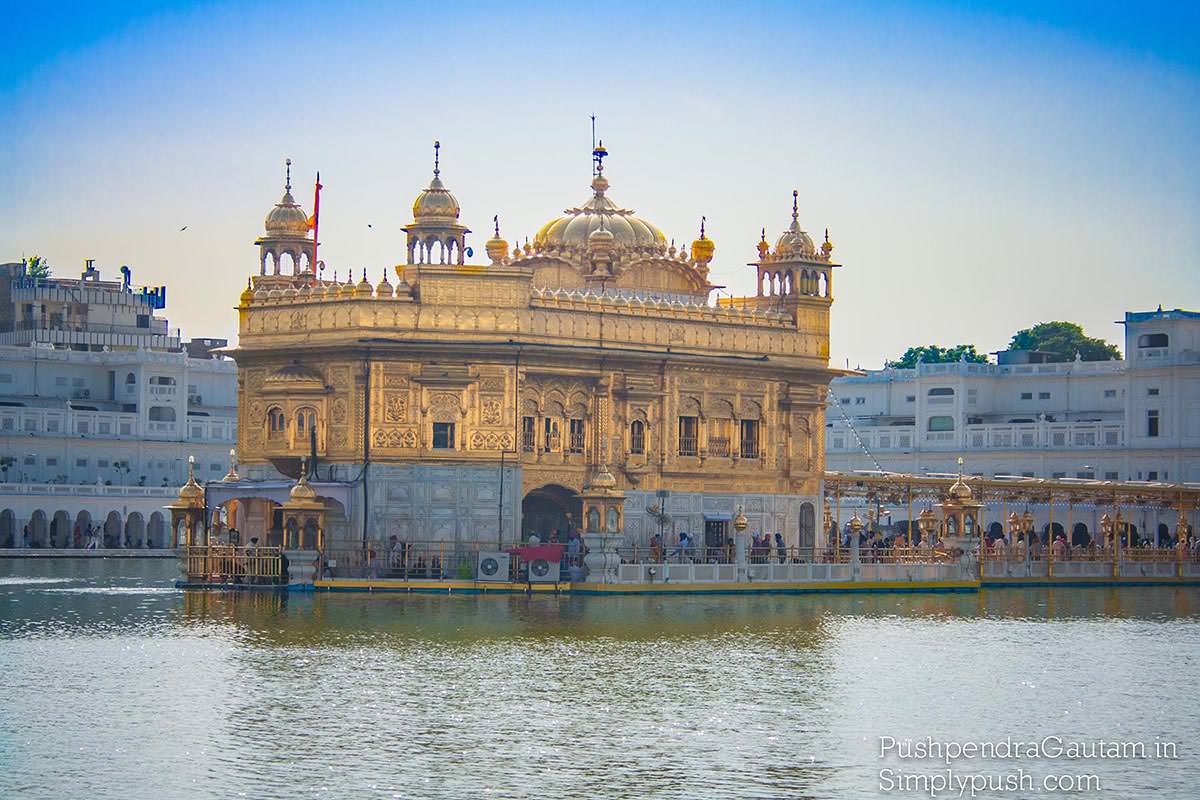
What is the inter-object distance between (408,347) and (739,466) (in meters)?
11.9

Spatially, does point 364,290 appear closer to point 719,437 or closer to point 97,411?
point 719,437

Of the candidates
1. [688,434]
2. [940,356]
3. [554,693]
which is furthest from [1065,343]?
[554,693]

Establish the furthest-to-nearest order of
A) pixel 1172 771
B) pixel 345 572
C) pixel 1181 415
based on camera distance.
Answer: pixel 1181 415, pixel 345 572, pixel 1172 771

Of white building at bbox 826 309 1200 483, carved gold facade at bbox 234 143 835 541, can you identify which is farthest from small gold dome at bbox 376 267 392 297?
white building at bbox 826 309 1200 483

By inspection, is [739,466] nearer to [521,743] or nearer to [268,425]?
[268,425]

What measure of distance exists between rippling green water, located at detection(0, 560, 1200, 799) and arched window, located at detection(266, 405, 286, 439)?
6069mm

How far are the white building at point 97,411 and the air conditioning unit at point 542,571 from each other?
159ft

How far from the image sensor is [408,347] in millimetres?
61438

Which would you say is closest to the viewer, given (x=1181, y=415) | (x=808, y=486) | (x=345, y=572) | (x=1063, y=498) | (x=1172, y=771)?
(x=1172, y=771)

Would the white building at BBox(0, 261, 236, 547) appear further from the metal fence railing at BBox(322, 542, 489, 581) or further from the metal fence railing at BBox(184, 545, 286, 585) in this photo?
the metal fence railing at BBox(322, 542, 489, 581)

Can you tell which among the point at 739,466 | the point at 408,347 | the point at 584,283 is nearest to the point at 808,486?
the point at 739,466

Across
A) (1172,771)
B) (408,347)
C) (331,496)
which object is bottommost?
(1172,771)

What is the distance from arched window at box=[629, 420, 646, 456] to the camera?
6594 cm

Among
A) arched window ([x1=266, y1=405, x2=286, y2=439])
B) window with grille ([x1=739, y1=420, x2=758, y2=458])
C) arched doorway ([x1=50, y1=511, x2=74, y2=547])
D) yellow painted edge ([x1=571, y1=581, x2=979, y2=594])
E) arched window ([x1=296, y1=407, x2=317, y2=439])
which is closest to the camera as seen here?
yellow painted edge ([x1=571, y1=581, x2=979, y2=594])
